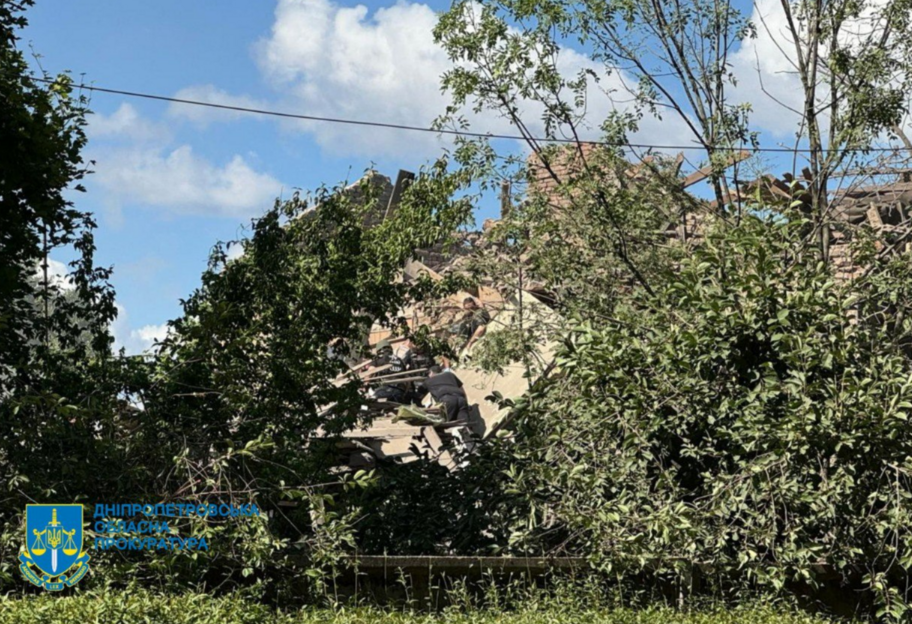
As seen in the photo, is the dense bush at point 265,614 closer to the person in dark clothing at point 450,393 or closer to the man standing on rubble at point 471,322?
the person in dark clothing at point 450,393

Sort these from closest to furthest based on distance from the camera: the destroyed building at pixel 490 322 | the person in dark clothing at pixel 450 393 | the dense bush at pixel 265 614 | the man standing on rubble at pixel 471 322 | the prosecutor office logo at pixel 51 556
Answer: the dense bush at pixel 265 614 < the prosecutor office logo at pixel 51 556 < the destroyed building at pixel 490 322 < the person in dark clothing at pixel 450 393 < the man standing on rubble at pixel 471 322

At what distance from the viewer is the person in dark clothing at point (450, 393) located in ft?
46.0

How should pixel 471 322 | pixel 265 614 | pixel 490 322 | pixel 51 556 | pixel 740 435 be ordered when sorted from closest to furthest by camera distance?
pixel 265 614
pixel 51 556
pixel 740 435
pixel 490 322
pixel 471 322

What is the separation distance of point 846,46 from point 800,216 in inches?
141

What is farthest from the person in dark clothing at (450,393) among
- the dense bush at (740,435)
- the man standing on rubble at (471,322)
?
the dense bush at (740,435)

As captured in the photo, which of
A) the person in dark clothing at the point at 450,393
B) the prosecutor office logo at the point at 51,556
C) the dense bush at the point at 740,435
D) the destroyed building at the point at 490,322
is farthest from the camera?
the person in dark clothing at the point at 450,393

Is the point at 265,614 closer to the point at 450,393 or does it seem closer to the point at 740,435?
the point at 740,435

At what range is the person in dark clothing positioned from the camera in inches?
A: 551

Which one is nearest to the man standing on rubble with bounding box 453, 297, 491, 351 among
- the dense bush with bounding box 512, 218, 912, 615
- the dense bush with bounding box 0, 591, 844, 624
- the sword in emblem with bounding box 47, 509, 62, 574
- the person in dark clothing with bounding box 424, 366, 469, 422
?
the person in dark clothing with bounding box 424, 366, 469, 422

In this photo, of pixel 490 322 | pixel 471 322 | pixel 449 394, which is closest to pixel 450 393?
pixel 449 394

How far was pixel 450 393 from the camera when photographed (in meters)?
14.1

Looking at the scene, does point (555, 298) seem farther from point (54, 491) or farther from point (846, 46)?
point (54, 491)

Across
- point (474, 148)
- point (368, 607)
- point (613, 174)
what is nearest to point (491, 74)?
point (474, 148)

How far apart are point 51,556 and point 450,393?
7577 mm
